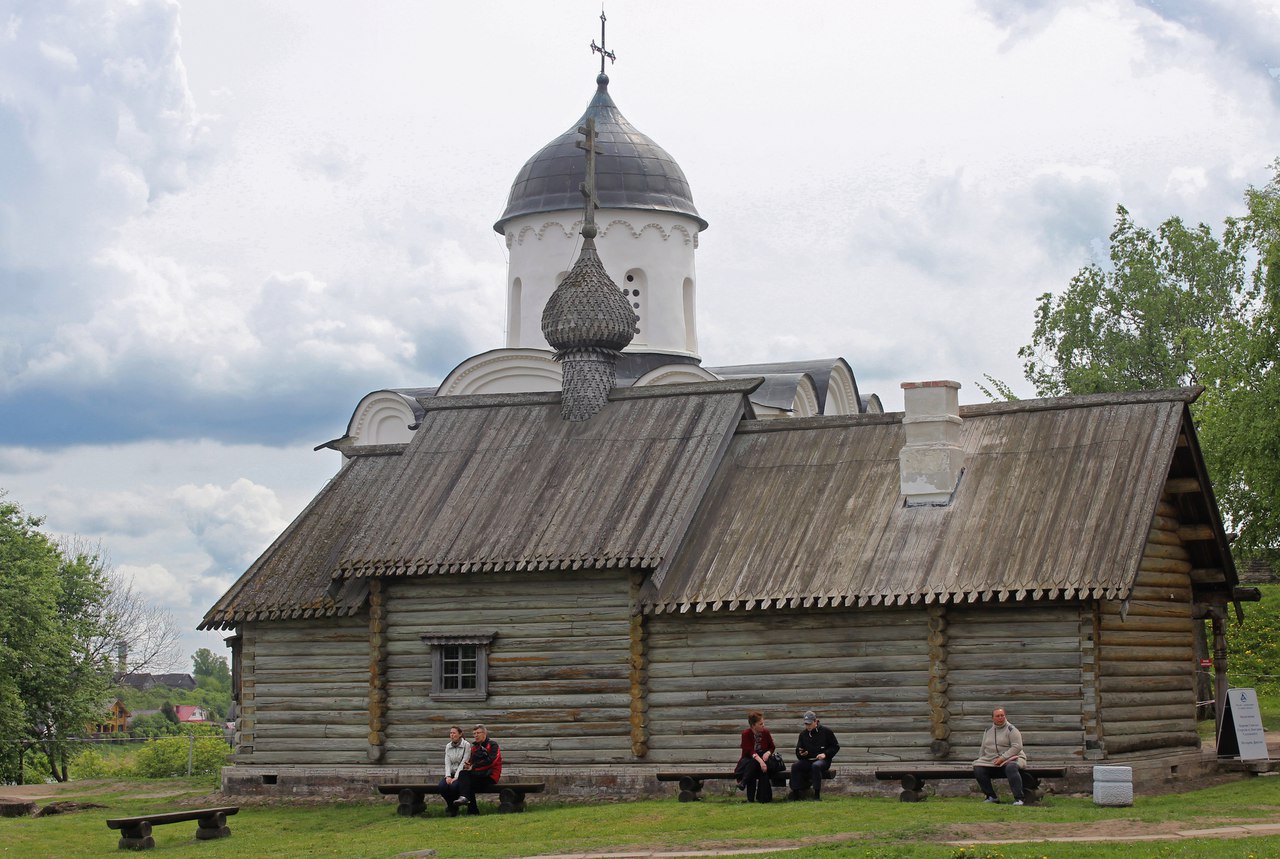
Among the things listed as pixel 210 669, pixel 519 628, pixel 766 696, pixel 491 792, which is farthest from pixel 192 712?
pixel 766 696

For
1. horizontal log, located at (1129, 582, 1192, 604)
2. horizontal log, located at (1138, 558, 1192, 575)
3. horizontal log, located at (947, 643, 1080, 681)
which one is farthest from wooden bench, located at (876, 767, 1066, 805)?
horizontal log, located at (1138, 558, 1192, 575)

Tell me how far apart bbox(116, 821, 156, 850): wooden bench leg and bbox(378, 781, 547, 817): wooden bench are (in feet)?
9.71

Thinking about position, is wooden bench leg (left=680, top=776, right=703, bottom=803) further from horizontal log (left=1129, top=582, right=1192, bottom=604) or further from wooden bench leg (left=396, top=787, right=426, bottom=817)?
horizontal log (left=1129, top=582, right=1192, bottom=604)

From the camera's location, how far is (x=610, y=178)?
3469 centimetres

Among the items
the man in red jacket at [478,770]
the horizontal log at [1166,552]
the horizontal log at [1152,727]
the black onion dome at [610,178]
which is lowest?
the man in red jacket at [478,770]

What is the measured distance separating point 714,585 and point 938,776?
3.99 metres

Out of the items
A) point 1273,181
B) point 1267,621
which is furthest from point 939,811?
point 1267,621

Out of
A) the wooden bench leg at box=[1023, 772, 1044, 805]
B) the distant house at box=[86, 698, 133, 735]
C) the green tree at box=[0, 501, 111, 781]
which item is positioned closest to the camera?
the wooden bench leg at box=[1023, 772, 1044, 805]

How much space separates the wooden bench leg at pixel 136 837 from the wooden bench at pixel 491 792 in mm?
2959

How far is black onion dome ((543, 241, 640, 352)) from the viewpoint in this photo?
25219mm

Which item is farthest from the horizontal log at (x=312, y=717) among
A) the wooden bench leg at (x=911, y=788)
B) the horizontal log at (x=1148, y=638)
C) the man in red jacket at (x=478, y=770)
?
the horizontal log at (x=1148, y=638)

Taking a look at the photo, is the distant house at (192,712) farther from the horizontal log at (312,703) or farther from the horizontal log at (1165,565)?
the horizontal log at (1165,565)

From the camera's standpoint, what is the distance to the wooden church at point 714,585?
19938 millimetres

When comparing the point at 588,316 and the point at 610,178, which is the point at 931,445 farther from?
the point at 610,178
